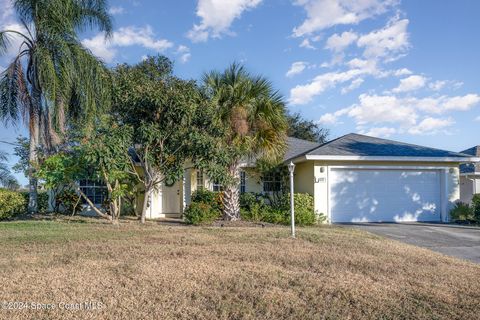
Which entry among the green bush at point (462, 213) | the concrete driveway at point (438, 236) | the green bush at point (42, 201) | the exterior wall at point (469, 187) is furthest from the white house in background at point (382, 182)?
the exterior wall at point (469, 187)

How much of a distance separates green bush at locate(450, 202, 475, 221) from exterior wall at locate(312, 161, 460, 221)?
0.93ft

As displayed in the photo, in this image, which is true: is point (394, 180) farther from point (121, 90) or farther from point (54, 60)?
point (54, 60)

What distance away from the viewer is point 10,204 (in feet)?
49.9

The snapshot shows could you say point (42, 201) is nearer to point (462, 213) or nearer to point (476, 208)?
point (462, 213)

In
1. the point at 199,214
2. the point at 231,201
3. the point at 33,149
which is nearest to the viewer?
the point at 199,214

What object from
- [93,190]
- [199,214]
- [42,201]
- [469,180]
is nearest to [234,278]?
[199,214]

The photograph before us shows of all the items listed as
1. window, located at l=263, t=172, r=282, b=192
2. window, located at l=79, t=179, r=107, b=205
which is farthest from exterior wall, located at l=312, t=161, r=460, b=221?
window, located at l=79, t=179, r=107, b=205

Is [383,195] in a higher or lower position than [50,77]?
lower

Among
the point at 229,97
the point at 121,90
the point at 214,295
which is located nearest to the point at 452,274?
the point at 214,295

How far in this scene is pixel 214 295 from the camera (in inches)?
218

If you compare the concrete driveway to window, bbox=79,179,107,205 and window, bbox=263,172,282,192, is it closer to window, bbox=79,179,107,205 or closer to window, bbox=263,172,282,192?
window, bbox=263,172,282,192

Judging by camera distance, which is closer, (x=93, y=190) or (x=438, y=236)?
(x=438, y=236)

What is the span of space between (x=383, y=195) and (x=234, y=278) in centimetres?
1096

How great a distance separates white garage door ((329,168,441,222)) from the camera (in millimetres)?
15672
